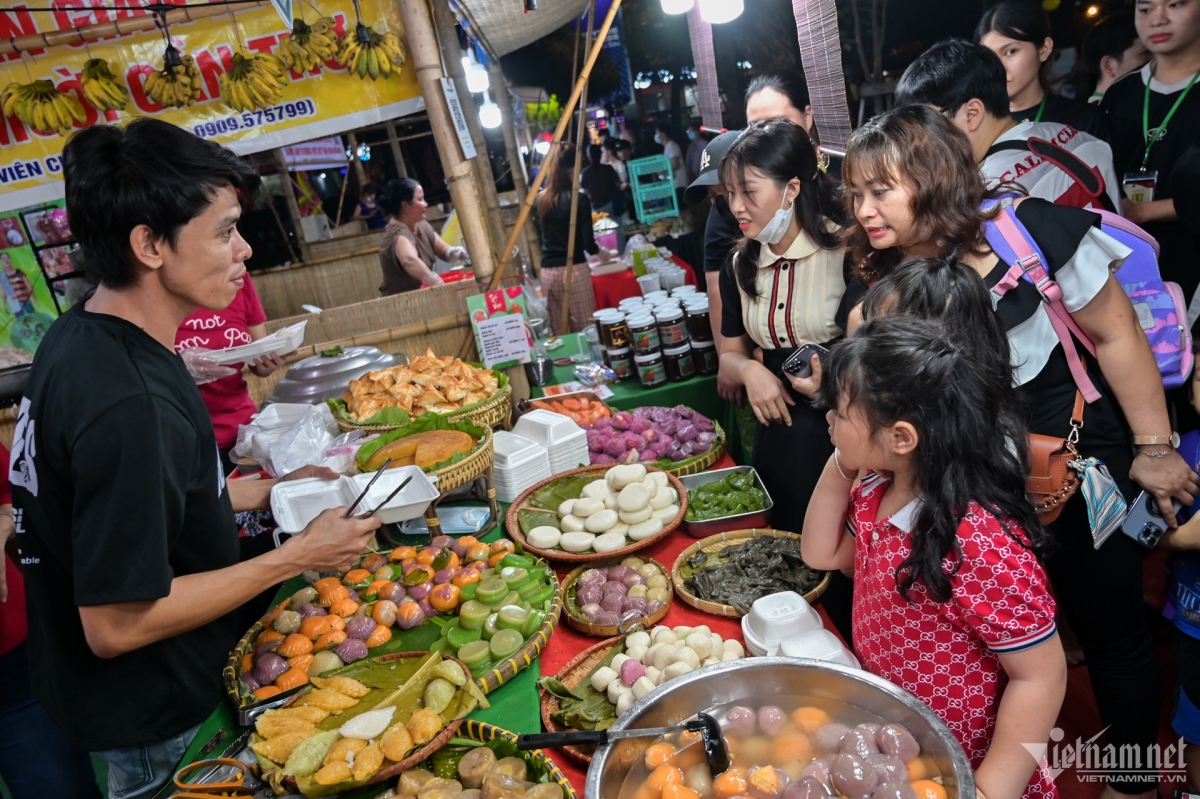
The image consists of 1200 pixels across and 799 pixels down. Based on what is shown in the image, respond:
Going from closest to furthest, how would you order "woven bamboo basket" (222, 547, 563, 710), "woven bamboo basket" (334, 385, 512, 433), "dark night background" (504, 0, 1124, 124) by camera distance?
"woven bamboo basket" (222, 547, 563, 710), "woven bamboo basket" (334, 385, 512, 433), "dark night background" (504, 0, 1124, 124)

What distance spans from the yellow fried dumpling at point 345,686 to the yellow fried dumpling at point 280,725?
0.11 metres

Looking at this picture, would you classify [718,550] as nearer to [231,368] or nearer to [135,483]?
[135,483]

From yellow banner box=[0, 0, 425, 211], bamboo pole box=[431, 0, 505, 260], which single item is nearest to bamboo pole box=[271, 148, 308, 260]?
bamboo pole box=[431, 0, 505, 260]

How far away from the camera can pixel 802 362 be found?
229 cm

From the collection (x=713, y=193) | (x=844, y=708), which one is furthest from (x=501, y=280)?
(x=844, y=708)

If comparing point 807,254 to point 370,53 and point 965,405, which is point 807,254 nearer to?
point 965,405

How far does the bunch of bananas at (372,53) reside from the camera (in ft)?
12.6

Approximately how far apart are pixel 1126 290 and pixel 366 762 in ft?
7.84

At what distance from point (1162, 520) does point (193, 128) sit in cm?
491

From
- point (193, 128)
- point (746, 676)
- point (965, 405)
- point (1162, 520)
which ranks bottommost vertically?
point (1162, 520)

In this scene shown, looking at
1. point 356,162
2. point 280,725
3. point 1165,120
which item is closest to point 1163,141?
point 1165,120

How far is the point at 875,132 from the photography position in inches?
78.5

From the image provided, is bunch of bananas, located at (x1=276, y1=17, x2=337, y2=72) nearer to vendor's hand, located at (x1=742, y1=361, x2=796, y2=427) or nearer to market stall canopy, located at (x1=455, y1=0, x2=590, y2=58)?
market stall canopy, located at (x1=455, y1=0, x2=590, y2=58)

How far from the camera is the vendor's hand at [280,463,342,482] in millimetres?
2371
